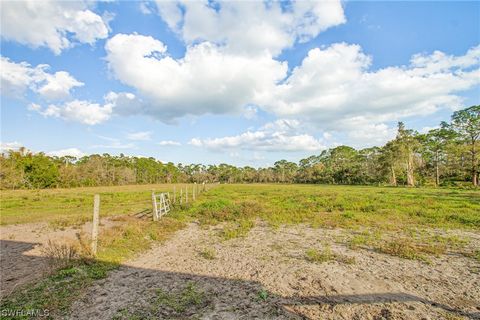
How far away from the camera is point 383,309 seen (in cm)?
473

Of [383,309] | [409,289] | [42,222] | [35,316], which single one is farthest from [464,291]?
[42,222]

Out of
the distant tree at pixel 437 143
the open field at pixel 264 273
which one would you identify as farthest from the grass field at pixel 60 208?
the distant tree at pixel 437 143

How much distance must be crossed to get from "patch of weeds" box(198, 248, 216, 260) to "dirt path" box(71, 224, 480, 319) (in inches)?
2.7

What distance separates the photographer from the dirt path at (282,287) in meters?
4.75

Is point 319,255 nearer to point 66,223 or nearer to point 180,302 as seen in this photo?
point 180,302

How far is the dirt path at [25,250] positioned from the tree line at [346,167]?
5118 cm

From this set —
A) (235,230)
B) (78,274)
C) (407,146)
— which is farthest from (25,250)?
(407,146)

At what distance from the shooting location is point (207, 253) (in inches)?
328

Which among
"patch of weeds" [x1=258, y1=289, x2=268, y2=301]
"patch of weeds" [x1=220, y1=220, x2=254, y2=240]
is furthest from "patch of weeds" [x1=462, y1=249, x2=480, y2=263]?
"patch of weeds" [x1=220, y1=220, x2=254, y2=240]

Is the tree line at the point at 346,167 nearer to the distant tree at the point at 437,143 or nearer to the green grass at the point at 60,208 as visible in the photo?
the distant tree at the point at 437,143

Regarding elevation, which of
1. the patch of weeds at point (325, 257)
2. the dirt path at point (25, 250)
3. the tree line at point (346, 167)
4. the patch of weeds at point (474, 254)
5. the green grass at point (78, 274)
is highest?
the tree line at point (346, 167)

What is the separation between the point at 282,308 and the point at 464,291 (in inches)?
163

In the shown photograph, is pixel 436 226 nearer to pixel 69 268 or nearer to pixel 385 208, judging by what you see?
pixel 385 208

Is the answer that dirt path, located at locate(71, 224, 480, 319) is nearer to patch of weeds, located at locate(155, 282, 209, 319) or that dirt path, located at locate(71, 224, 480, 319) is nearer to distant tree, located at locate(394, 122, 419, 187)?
patch of weeds, located at locate(155, 282, 209, 319)
